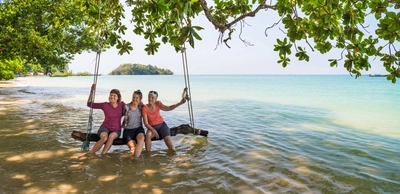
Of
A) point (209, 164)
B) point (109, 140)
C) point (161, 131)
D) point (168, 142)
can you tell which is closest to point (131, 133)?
point (109, 140)

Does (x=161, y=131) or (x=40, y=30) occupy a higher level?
(x=40, y=30)

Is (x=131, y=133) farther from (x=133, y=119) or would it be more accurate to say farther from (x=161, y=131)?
(x=161, y=131)

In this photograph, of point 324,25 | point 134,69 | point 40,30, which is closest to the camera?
point 324,25

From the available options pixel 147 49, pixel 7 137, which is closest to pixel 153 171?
pixel 147 49

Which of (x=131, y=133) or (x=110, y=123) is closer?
(x=110, y=123)

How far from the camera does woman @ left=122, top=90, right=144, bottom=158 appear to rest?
18.8ft

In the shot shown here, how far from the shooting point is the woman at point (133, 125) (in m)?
5.73

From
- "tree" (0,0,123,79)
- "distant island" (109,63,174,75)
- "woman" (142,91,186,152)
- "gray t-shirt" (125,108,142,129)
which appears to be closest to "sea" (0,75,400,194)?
"woman" (142,91,186,152)

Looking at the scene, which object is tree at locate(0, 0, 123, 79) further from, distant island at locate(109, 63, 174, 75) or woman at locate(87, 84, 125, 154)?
distant island at locate(109, 63, 174, 75)

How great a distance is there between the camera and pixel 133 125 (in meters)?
5.86

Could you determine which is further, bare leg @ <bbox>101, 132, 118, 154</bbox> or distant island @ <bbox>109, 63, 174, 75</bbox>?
distant island @ <bbox>109, 63, 174, 75</bbox>

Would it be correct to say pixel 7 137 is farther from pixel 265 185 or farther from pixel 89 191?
pixel 265 185

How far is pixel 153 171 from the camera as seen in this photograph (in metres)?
4.91

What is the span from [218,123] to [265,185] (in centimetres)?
628
